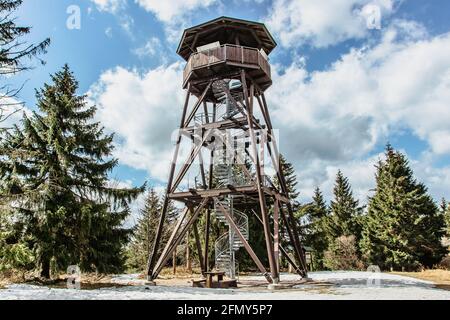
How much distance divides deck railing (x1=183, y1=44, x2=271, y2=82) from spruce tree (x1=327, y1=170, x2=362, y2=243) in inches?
978

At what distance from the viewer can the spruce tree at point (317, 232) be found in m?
31.8

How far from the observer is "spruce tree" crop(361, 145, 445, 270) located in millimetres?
28161

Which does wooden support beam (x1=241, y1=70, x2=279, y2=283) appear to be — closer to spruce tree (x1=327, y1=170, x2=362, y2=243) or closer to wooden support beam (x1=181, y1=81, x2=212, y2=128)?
wooden support beam (x1=181, y1=81, x2=212, y2=128)

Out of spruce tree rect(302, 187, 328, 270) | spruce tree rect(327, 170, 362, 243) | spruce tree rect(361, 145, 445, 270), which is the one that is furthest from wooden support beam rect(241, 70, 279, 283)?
spruce tree rect(327, 170, 362, 243)

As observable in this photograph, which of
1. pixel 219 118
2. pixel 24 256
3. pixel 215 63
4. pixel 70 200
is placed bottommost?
pixel 24 256

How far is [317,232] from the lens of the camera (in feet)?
109

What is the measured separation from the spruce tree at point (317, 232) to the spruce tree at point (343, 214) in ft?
2.88

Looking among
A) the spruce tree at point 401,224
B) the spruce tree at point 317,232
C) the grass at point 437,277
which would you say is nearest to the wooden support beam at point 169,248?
the grass at point 437,277

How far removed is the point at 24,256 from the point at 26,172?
532 cm

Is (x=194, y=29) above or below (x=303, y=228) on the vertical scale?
above

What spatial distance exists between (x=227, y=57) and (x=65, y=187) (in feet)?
28.1
